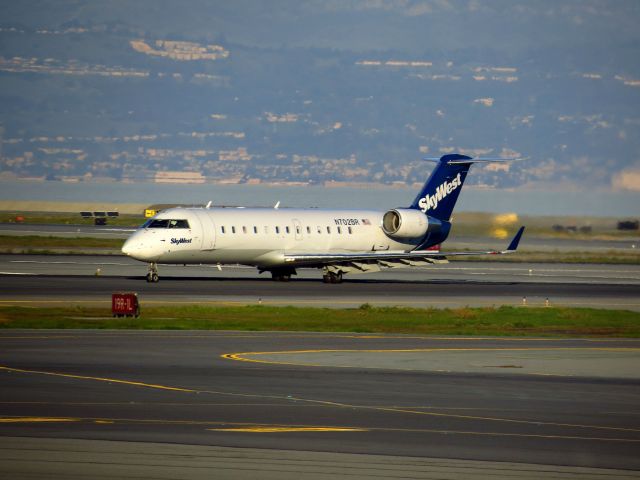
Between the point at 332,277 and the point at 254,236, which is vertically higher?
the point at 254,236

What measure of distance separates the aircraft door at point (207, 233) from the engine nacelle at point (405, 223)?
11225 millimetres

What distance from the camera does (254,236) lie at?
215 ft

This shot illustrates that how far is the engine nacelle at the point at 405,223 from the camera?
71181mm

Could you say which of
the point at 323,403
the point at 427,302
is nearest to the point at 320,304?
the point at 427,302

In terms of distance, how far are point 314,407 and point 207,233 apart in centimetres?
3858

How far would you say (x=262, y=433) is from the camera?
899 inches

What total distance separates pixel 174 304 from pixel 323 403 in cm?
2538

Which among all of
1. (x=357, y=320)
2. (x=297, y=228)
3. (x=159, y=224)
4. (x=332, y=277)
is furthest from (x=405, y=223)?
(x=357, y=320)

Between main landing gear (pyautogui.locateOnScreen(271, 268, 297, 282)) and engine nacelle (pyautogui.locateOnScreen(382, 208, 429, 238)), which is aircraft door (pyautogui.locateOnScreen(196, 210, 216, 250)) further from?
engine nacelle (pyautogui.locateOnScreen(382, 208, 429, 238))

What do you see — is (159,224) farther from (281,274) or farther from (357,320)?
(357,320)

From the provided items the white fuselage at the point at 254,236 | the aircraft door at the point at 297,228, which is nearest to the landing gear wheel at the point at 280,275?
the white fuselage at the point at 254,236

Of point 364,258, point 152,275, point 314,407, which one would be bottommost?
point 314,407

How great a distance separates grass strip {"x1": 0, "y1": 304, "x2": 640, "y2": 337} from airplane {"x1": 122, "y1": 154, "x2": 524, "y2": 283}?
13859 mm

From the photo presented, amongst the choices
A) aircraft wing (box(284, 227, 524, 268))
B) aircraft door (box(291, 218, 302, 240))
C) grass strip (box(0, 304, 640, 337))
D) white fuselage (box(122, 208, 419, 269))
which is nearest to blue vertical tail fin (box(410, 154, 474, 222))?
white fuselage (box(122, 208, 419, 269))
